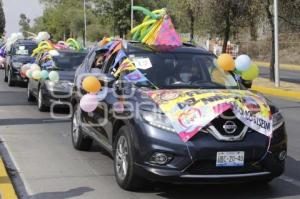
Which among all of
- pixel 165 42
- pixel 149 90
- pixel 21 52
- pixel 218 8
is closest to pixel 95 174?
pixel 149 90

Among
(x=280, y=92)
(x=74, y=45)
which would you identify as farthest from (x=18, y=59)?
(x=280, y=92)

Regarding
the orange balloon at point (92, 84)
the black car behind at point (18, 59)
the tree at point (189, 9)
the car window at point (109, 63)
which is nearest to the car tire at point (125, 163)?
the orange balloon at point (92, 84)

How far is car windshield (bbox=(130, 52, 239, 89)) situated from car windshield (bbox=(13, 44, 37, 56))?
14.7 m

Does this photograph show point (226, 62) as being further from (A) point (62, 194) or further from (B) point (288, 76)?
(B) point (288, 76)

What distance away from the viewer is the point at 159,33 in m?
7.64

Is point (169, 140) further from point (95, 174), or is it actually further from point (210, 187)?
point (95, 174)

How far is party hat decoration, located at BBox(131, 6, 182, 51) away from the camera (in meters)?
7.63

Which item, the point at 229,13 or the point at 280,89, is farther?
the point at 229,13

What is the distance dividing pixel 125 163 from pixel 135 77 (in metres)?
1.12

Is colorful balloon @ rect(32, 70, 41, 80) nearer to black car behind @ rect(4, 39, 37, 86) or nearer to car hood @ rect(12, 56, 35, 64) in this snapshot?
black car behind @ rect(4, 39, 37, 86)

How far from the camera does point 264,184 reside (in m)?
6.64

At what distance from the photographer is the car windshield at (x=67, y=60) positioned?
13.7m

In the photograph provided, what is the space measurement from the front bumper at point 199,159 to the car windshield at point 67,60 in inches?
324

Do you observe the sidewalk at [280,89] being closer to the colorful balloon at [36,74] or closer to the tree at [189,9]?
the tree at [189,9]
